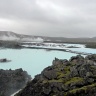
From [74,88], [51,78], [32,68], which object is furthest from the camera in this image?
[32,68]

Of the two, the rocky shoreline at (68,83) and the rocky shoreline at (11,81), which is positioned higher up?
the rocky shoreline at (68,83)

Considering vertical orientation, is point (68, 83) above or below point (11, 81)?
above

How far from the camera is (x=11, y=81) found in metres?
27.1

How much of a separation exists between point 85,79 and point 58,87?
211cm

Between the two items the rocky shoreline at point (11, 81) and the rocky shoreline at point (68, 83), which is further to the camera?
the rocky shoreline at point (11, 81)

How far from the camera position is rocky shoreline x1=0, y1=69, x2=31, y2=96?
2558 cm

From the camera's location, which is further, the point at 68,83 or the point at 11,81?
the point at 11,81

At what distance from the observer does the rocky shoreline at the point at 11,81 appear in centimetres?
2558

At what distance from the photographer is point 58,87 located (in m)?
19.7

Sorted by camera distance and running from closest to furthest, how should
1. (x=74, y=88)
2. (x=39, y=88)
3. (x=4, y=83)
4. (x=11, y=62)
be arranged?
(x=74, y=88)
(x=39, y=88)
(x=4, y=83)
(x=11, y=62)

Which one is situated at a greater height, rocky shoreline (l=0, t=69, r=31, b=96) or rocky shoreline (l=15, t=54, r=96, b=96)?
rocky shoreline (l=15, t=54, r=96, b=96)

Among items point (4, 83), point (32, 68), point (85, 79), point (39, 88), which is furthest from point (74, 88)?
point (32, 68)

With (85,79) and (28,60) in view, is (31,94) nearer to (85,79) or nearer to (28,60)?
(85,79)

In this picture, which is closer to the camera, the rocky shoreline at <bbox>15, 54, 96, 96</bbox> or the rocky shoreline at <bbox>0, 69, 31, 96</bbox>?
the rocky shoreline at <bbox>15, 54, 96, 96</bbox>
